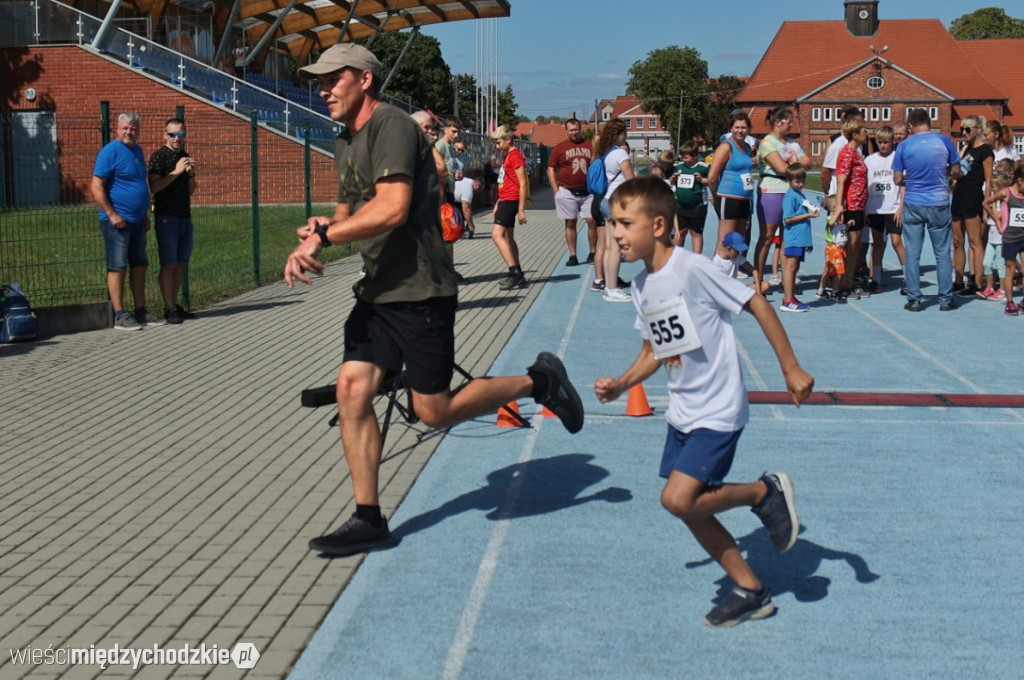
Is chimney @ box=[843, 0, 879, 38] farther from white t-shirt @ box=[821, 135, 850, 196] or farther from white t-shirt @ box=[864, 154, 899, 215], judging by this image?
white t-shirt @ box=[864, 154, 899, 215]

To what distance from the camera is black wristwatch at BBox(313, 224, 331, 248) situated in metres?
4.87

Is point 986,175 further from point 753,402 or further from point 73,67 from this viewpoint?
point 73,67

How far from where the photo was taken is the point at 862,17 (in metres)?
127

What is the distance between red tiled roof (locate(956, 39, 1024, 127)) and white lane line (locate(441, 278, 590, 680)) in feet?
419

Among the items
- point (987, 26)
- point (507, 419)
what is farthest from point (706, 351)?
point (987, 26)

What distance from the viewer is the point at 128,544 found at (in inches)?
217

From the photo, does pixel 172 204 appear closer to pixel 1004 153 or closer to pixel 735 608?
pixel 735 608

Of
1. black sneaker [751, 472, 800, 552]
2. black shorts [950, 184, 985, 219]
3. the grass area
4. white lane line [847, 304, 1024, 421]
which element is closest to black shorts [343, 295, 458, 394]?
black sneaker [751, 472, 800, 552]

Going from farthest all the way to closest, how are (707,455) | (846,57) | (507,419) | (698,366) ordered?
(846,57), (507,419), (698,366), (707,455)

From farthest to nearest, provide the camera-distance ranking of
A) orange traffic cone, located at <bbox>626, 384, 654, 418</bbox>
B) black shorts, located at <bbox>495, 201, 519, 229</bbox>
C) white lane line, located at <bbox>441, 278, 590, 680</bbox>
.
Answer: black shorts, located at <bbox>495, 201, 519, 229</bbox> → orange traffic cone, located at <bbox>626, 384, 654, 418</bbox> → white lane line, located at <bbox>441, 278, 590, 680</bbox>

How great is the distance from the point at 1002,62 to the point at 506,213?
12256cm

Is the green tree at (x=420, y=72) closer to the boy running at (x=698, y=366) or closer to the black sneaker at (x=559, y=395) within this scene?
the black sneaker at (x=559, y=395)

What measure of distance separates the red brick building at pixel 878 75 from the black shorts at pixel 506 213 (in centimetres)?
10223

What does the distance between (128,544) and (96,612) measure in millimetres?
859
